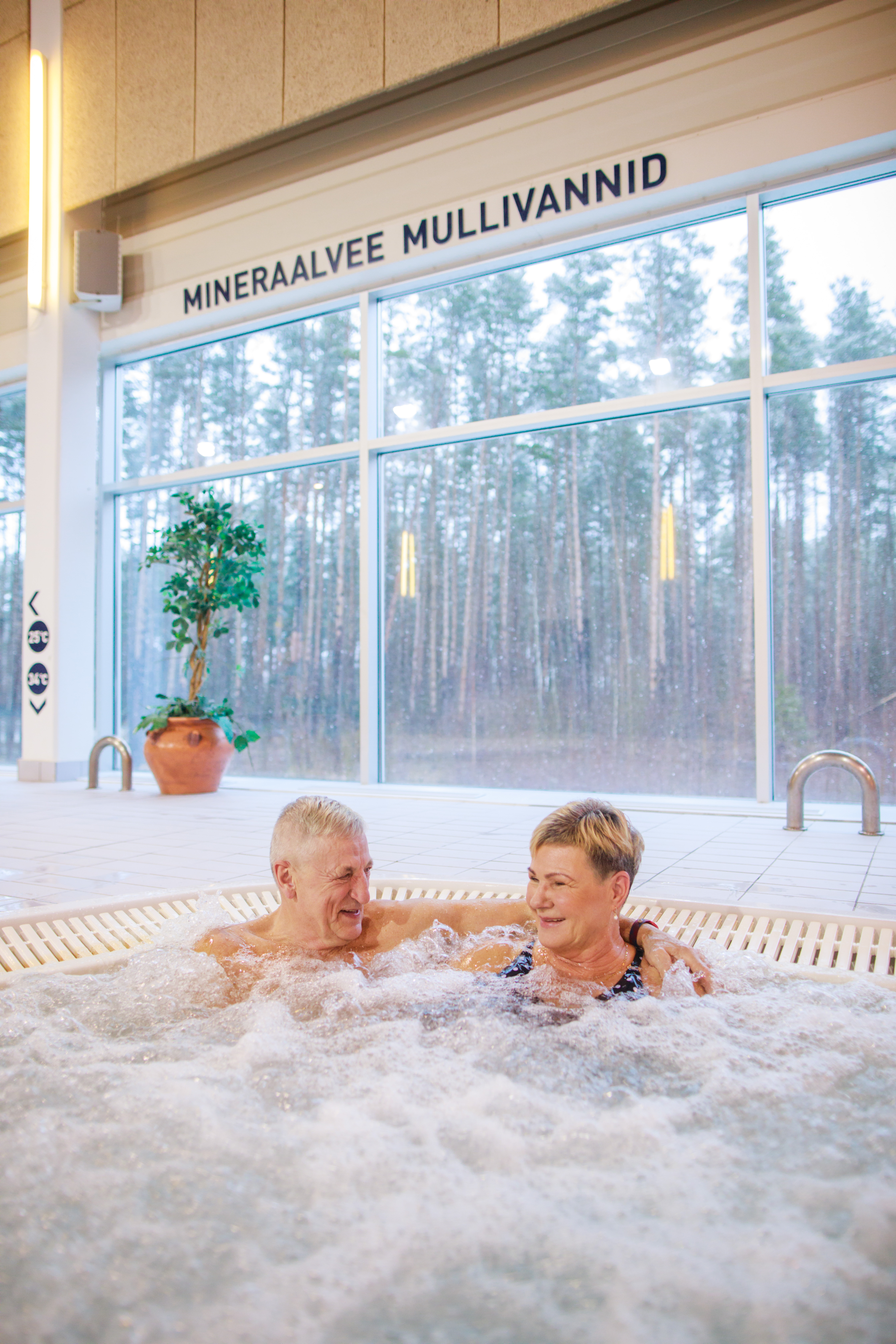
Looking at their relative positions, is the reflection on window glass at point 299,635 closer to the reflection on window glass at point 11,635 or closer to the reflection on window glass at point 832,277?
the reflection on window glass at point 11,635

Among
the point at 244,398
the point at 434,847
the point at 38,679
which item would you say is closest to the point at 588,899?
the point at 434,847

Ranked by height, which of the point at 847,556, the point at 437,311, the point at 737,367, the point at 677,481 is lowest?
the point at 847,556

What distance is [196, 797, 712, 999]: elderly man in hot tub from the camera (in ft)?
5.33

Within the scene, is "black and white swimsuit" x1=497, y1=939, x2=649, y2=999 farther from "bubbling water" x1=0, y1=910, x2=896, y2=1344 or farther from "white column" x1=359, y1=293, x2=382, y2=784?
"white column" x1=359, y1=293, x2=382, y2=784

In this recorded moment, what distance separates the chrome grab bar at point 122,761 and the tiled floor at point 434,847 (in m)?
0.34

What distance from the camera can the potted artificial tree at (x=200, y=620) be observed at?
5473 mm

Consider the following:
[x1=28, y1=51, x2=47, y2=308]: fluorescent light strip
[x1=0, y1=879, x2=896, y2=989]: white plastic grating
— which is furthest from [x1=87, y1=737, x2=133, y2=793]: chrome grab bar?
[x1=0, y1=879, x2=896, y2=989]: white plastic grating

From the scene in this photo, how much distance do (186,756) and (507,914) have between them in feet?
12.5

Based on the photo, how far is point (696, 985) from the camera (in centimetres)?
172

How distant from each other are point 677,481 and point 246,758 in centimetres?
344

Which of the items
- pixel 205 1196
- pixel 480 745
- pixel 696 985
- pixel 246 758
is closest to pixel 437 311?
pixel 480 745

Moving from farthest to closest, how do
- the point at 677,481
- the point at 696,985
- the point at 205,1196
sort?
the point at 677,481, the point at 696,985, the point at 205,1196

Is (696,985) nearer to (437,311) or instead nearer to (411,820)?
(411,820)

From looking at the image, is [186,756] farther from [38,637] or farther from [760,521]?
[760,521]
